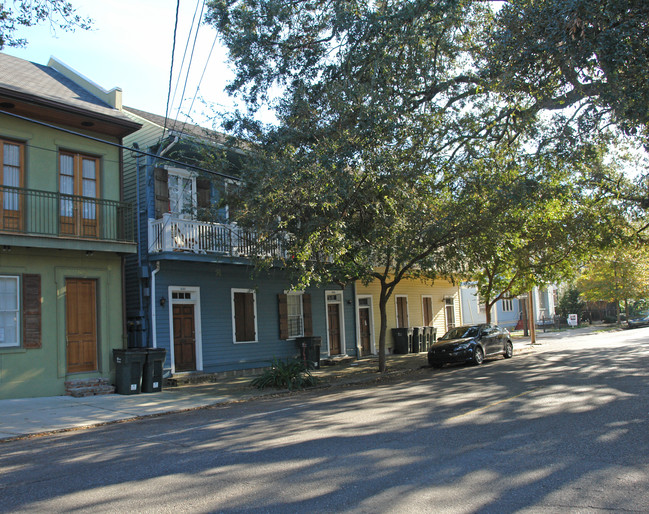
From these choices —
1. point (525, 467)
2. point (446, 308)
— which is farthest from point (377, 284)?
point (525, 467)

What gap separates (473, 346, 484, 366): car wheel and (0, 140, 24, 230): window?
47.9ft

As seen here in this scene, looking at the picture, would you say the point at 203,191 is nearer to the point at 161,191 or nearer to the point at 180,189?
the point at 180,189

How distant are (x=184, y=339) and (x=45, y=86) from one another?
8.41m

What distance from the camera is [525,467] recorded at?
579cm

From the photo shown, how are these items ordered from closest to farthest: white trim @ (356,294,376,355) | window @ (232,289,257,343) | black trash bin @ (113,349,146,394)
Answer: black trash bin @ (113,349,146,394) → window @ (232,289,257,343) → white trim @ (356,294,376,355)

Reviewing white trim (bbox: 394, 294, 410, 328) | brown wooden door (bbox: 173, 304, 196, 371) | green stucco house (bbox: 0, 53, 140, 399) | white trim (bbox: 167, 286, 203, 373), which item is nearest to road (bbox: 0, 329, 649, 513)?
green stucco house (bbox: 0, 53, 140, 399)

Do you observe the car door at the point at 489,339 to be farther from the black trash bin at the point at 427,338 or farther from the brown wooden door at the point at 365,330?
the brown wooden door at the point at 365,330

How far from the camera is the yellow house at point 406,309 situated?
24500mm

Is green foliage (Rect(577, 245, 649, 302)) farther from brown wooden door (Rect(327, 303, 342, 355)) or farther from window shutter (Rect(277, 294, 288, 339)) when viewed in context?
window shutter (Rect(277, 294, 288, 339))

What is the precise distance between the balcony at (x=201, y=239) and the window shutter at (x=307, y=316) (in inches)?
138

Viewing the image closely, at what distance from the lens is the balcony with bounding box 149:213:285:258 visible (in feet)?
52.9

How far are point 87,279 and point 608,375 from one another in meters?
13.9

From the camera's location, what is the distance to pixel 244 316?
62.1ft

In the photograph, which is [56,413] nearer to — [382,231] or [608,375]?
[382,231]
